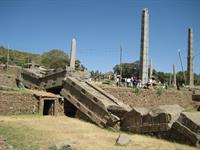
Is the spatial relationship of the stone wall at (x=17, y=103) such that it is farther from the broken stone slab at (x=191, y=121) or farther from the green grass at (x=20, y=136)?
the broken stone slab at (x=191, y=121)

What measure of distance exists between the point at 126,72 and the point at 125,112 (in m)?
60.1

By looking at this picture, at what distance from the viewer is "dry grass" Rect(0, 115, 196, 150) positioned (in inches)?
418

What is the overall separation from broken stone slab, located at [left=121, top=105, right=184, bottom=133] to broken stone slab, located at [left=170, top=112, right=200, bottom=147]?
407 millimetres

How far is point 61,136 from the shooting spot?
476 inches

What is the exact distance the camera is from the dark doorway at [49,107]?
18200 mm

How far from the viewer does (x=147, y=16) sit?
89.9ft

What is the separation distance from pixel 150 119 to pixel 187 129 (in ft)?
6.59

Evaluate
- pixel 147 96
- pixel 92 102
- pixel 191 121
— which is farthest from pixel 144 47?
pixel 191 121

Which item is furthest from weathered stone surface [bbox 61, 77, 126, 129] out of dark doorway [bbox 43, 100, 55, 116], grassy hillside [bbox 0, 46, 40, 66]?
grassy hillside [bbox 0, 46, 40, 66]

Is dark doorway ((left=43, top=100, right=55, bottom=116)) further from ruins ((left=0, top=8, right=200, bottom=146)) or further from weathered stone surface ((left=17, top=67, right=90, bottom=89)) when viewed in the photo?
weathered stone surface ((left=17, top=67, right=90, bottom=89))

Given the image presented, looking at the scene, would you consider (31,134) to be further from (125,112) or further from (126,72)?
(126,72)

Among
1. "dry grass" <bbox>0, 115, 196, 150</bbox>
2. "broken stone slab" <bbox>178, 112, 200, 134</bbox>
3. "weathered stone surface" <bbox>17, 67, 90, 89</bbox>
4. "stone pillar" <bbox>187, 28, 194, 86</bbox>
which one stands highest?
"stone pillar" <bbox>187, 28, 194, 86</bbox>

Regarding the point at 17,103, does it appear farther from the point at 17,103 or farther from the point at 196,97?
the point at 196,97

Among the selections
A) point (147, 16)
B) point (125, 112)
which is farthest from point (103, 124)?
point (147, 16)
